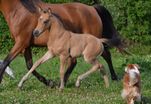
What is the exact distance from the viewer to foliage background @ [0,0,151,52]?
21.3 metres

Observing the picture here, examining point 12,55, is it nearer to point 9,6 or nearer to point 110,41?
point 9,6

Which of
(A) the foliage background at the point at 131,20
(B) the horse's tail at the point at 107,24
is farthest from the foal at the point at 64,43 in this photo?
(A) the foliage background at the point at 131,20

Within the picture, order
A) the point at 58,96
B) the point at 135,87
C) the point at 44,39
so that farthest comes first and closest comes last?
the point at 44,39 < the point at 58,96 < the point at 135,87

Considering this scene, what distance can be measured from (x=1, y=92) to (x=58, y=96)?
1.23 meters

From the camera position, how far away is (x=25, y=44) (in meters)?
10.5

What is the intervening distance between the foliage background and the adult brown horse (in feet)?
30.6

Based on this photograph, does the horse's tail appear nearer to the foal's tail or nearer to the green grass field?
the foal's tail

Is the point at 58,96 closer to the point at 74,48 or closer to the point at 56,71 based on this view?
the point at 74,48

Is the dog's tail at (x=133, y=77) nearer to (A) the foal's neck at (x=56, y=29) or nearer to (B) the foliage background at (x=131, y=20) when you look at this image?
(A) the foal's neck at (x=56, y=29)

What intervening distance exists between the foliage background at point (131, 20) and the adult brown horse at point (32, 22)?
9.32 metres

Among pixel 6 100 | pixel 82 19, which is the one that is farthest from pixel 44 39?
pixel 6 100

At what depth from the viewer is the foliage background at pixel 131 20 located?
69.8 ft

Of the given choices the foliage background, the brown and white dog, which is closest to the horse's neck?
the brown and white dog

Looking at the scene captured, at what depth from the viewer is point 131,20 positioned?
21.8 metres
